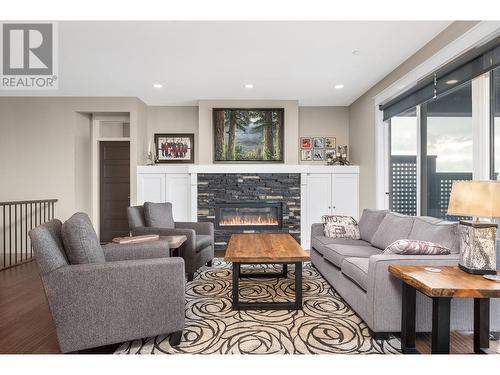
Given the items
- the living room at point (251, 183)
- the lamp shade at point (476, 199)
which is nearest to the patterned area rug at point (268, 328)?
the living room at point (251, 183)

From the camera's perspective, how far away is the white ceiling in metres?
2.77

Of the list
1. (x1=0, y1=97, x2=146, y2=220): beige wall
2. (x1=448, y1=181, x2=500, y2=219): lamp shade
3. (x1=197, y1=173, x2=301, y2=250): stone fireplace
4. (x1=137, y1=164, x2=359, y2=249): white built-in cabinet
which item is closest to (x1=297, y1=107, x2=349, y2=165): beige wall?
(x1=137, y1=164, x2=359, y2=249): white built-in cabinet

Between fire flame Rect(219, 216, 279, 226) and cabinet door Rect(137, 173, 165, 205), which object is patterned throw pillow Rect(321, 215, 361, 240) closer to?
fire flame Rect(219, 216, 279, 226)

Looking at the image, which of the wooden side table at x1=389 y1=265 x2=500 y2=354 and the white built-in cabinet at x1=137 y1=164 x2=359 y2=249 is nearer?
the wooden side table at x1=389 y1=265 x2=500 y2=354

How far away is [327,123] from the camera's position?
18.4 feet

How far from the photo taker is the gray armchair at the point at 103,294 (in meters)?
1.70

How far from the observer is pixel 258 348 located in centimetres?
190

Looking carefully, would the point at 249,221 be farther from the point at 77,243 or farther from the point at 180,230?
the point at 77,243

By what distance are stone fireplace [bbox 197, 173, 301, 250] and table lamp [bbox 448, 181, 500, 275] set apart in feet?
10.6

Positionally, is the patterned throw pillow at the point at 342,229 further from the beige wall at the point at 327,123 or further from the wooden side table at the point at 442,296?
the beige wall at the point at 327,123

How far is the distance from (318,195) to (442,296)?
3722 mm
